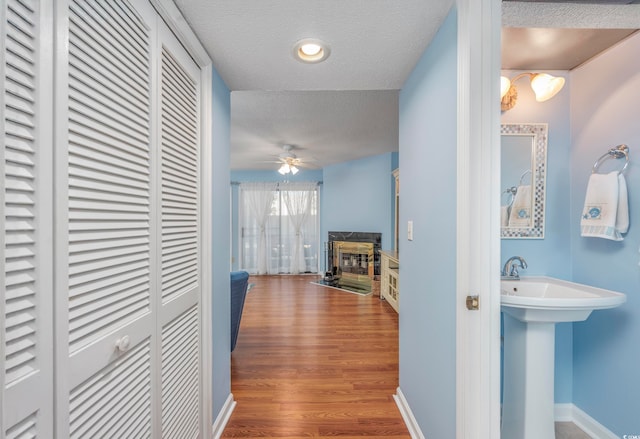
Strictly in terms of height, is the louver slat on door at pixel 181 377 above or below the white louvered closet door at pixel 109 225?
below

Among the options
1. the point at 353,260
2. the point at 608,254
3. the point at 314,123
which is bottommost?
the point at 353,260

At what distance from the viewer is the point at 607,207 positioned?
147 centimetres

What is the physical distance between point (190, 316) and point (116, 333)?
533 millimetres

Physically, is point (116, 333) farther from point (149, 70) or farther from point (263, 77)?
point (263, 77)

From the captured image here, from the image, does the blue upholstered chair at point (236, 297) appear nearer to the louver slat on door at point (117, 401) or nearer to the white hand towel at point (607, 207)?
the louver slat on door at point (117, 401)

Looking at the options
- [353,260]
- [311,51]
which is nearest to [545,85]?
[311,51]

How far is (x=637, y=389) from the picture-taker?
140 centimetres

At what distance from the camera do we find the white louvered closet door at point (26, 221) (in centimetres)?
54

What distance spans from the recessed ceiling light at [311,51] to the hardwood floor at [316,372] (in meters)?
2.13

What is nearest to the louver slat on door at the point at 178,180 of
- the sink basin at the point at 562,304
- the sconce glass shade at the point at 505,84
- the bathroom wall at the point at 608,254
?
the sink basin at the point at 562,304

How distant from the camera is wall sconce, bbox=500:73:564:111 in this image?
1588 millimetres

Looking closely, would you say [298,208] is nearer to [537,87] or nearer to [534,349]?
[537,87]

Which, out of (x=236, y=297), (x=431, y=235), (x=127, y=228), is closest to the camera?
(x=127, y=228)

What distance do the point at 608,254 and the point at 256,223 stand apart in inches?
221
